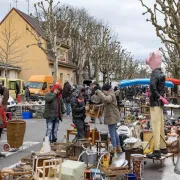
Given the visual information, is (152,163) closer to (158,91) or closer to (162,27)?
(158,91)

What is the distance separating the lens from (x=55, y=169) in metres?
5.59

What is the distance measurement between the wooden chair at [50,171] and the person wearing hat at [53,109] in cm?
468

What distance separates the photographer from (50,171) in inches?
219

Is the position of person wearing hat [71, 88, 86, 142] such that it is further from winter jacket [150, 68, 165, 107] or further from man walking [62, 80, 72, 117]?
man walking [62, 80, 72, 117]

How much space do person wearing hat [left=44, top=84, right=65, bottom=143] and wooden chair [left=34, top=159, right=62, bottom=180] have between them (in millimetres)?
4683

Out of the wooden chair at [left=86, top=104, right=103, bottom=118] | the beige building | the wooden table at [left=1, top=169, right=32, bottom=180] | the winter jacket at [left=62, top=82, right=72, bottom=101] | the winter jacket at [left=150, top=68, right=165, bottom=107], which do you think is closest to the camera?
the wooden table at [left=1, top=169, right=32, bottom=180]

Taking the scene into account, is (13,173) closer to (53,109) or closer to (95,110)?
(53,109)

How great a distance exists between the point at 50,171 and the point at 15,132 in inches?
174

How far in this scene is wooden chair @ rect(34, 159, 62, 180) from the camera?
5514mm

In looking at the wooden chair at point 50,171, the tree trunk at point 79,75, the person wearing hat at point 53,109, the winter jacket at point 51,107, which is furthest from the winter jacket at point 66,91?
the tree trunk at point 79,75

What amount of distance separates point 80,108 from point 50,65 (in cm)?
3254

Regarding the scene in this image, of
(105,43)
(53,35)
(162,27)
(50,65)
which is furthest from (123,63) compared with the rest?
(162,27)

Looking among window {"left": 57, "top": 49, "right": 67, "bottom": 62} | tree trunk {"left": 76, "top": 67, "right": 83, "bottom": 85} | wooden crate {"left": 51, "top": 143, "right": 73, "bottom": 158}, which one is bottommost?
wooden crate {"left": 51, "top": 143, "right": 73, "bottom": 158}

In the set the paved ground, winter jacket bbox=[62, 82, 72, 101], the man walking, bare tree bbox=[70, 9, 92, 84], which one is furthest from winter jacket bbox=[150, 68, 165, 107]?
bare tree bbox=[70, 9, 92, 84]
